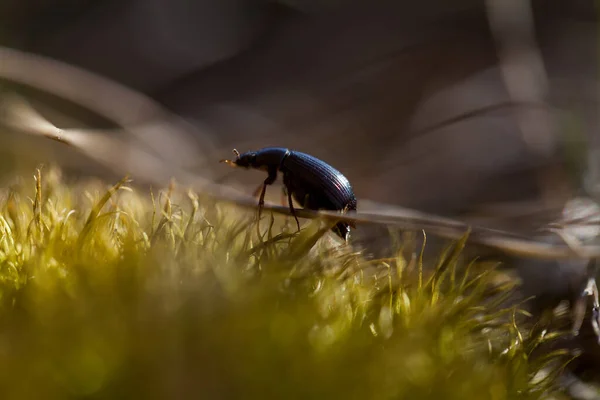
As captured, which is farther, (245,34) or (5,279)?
(245,34)

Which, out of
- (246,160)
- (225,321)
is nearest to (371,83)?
(246,160)

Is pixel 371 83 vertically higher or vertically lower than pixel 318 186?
higher

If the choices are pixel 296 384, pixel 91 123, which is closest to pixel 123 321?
pixel 296 384

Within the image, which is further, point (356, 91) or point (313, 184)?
point (356, 91)

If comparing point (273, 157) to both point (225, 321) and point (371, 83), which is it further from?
point (371, 83)

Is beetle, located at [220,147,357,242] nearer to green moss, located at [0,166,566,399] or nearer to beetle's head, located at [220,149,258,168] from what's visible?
beetle's head, located at [220,149,258,168]

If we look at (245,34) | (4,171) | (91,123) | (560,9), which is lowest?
(4,171)

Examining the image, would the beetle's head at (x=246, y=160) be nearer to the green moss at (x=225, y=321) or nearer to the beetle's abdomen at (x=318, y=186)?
the beetle's abdomen at (x=318, y=186)

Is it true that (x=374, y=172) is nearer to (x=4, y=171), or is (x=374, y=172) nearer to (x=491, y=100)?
(x=491, y=100)
